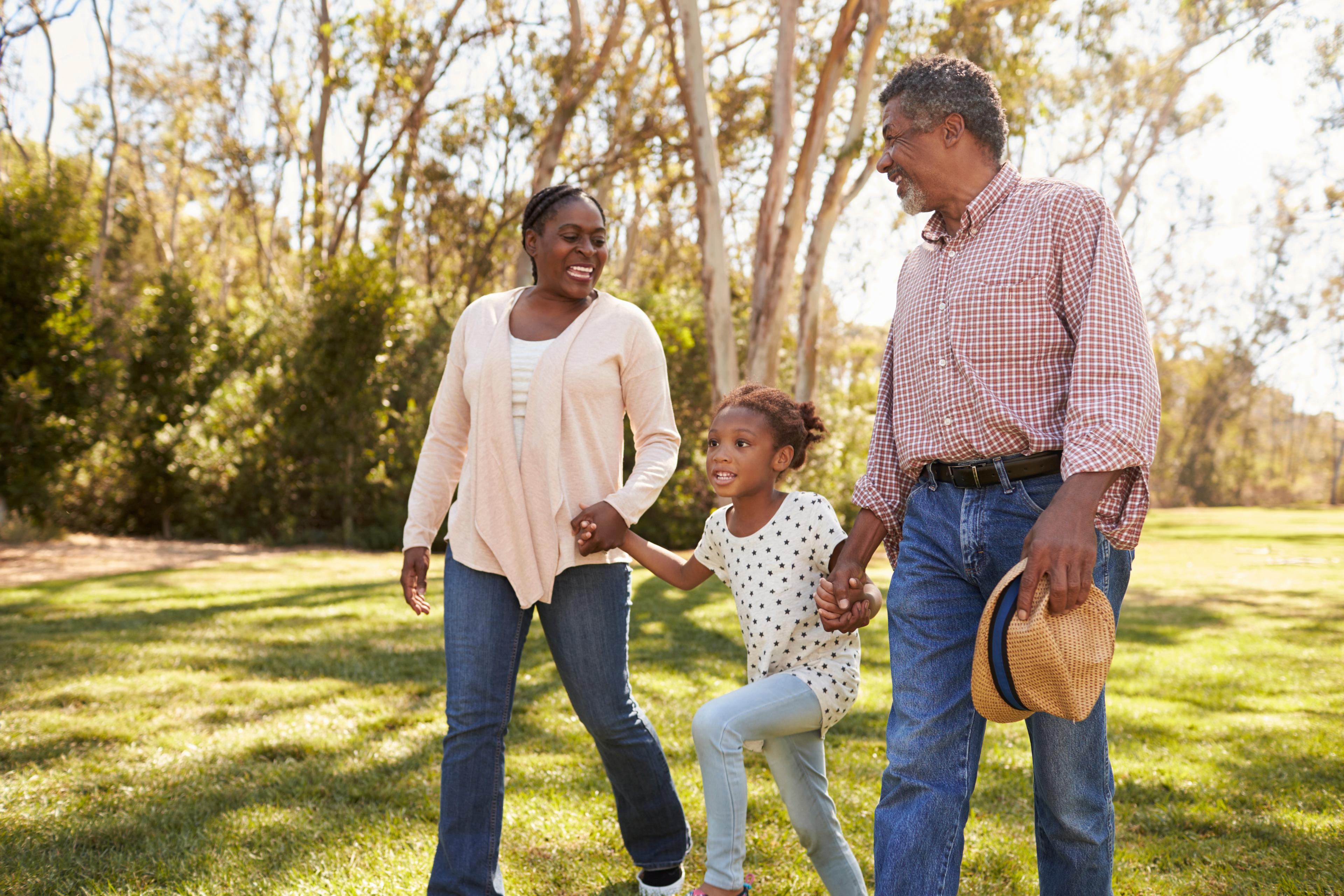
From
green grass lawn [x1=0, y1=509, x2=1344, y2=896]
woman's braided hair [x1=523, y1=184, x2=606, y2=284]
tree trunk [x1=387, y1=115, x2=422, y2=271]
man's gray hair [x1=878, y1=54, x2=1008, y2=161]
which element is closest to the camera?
man's gray hair [x1=878, y1=54, x2=1008, y2=161]

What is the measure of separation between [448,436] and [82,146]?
34312 mm

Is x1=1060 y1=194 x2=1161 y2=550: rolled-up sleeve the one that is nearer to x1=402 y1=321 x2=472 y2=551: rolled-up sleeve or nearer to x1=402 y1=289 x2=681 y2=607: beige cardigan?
x1=402 y1=289 x2=681 y2=607: beige cardigan

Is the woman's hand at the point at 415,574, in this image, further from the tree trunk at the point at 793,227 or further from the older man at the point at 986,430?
the tree trunk at the point at 793,227

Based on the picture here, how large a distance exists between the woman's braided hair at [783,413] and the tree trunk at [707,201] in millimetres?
8797

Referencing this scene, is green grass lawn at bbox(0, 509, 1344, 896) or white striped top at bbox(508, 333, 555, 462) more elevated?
white striped top at bbox(508, 333, 555, 462)

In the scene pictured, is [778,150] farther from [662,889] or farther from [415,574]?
[662,889]

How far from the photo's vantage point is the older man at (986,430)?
7.45ft

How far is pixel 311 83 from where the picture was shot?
2433cm

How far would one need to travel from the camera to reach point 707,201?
1217 centimetres

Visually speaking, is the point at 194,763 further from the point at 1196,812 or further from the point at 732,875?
the point at 1196,812

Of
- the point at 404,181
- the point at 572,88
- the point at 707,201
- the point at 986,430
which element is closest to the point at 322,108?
the point at 404,181

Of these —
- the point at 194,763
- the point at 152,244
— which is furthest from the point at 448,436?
the point at 152,244

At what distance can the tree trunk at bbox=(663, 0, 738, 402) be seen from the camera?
11.9m

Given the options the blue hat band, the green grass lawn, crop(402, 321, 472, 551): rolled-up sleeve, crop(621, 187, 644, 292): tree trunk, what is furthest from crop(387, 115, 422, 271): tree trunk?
the blue hat band
